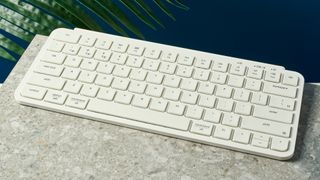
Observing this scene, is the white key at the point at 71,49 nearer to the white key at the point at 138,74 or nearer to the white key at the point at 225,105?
the white key at the point at 138,74

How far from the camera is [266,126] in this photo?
58cm

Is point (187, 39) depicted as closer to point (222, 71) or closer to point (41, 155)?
point (222, 71)

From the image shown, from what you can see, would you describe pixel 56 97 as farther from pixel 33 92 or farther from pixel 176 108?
pixel 176 108

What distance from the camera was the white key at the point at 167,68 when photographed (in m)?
0.65

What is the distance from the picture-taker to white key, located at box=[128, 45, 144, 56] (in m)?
0.68

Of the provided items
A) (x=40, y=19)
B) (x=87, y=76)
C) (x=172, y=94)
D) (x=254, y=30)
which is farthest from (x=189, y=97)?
(x=254, y=30)

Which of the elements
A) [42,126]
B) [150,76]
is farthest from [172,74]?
[42,126]

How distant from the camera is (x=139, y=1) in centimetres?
80

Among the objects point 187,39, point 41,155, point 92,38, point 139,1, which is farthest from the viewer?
Result: point 187,39

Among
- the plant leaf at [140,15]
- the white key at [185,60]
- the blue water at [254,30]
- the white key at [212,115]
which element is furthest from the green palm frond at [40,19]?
the blue water at [254,30]

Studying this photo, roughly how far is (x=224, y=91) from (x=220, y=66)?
0.05 m

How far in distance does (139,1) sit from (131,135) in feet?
0.90

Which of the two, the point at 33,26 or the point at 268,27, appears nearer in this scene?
the point at 33,26

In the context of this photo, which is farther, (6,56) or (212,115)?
(6,56)
